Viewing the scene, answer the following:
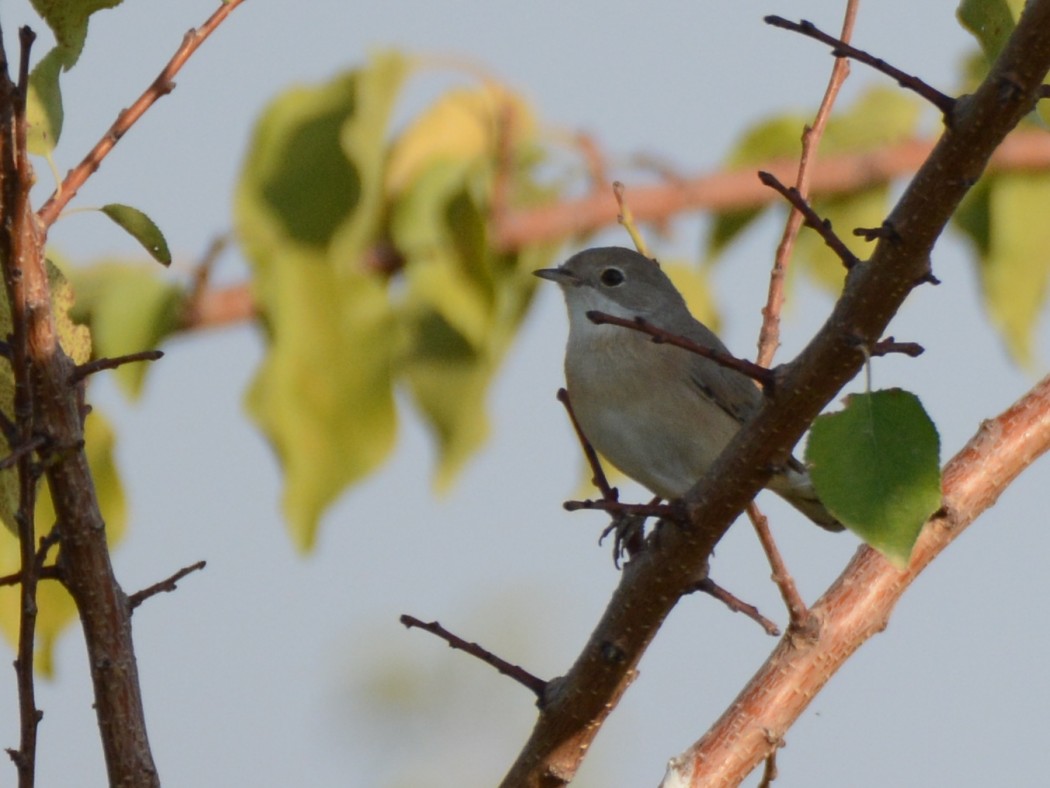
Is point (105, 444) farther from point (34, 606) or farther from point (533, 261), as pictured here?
point (533, 261)

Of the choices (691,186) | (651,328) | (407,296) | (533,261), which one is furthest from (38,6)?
(691,186)

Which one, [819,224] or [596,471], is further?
[596,471]

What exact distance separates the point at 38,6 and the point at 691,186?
3.07 m

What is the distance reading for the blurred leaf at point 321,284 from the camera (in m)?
3.82

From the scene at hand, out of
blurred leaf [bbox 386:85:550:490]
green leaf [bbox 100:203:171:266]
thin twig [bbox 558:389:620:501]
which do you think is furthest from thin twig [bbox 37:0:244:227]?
blurred leaf [bbox 386:85:550:490]

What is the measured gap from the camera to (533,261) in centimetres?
465

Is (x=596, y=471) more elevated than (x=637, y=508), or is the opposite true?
(x=596, y=471)

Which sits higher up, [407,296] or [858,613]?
[407,296]

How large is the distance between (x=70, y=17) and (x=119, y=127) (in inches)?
8.1

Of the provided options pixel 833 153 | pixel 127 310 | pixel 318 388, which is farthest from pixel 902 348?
pixel 833 153

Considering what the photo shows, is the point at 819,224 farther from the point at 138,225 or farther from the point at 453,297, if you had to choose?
the point at 453,297

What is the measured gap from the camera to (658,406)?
4.71 meters

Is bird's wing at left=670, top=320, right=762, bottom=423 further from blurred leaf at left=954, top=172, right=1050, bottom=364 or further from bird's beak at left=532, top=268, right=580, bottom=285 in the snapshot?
blurred leaf at left=954, top=172, right=1050, bottom=364

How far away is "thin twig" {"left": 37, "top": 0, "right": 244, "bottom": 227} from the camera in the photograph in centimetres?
211
